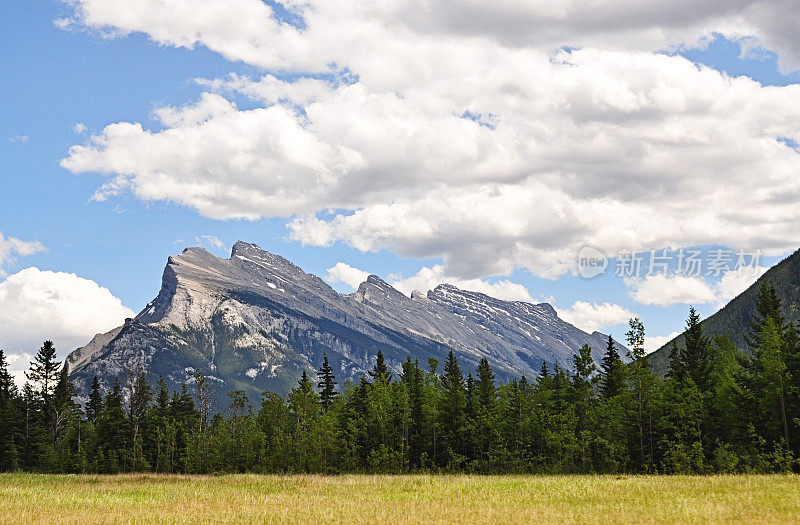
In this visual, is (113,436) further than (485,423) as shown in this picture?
Yes

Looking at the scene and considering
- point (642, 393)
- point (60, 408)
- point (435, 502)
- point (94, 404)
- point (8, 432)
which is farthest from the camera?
point (94, 404)

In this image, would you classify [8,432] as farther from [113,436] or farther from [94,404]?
[94,404]

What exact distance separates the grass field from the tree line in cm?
1799

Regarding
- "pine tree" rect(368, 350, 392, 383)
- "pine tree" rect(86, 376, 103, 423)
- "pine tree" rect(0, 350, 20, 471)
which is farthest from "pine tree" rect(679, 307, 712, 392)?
"pine tree" rect(86, 376, 103, 423)

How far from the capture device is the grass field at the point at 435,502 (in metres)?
27.9

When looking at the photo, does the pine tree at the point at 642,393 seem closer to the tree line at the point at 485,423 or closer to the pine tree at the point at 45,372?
the tree line at the point at 485,423

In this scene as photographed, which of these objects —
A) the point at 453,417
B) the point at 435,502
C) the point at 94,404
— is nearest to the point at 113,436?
the point at 94,404

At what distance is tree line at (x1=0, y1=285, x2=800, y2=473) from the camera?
2308 inches

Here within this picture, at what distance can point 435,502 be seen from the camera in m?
35.5

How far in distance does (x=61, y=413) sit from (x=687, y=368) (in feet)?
288

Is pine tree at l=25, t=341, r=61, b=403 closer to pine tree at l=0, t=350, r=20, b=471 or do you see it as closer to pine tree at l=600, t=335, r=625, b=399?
pine tree at l=0, t=350, r=20, b=471

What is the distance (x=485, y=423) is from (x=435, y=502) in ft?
138

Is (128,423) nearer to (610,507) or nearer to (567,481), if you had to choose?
(567,481)

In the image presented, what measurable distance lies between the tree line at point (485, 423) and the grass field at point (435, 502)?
17992 mm
